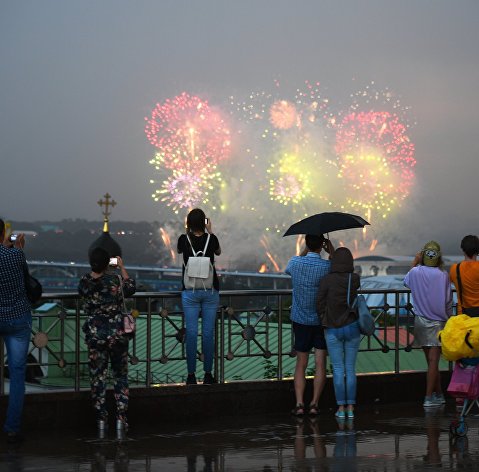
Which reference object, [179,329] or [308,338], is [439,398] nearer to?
→ [308,338]

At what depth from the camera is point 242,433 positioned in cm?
980

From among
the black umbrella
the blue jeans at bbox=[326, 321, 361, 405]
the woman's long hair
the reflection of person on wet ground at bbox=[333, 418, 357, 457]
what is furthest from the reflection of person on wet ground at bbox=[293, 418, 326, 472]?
the woman's long hair

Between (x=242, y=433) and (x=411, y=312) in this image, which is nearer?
(x=242, y=433)

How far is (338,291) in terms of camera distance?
407 inches

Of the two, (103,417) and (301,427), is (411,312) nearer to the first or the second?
(301,427)

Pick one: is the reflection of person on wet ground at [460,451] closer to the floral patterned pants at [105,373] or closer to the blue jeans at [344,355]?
the blue jeans at [344,355]

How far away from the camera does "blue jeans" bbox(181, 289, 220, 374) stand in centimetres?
1071

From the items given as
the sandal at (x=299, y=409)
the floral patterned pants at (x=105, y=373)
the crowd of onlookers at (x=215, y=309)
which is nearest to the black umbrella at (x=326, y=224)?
the crowd of onlookers at (x=215, y=309)

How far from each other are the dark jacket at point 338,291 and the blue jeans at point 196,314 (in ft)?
3.52

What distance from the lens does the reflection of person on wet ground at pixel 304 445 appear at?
8.08m

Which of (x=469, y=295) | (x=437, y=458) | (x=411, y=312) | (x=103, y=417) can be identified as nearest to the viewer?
(x=437, y=458)

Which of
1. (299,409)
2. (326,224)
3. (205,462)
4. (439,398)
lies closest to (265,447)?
(205,462)

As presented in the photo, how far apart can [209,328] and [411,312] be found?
2534mm

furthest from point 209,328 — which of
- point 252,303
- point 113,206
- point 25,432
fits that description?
Answer: point 113,206
